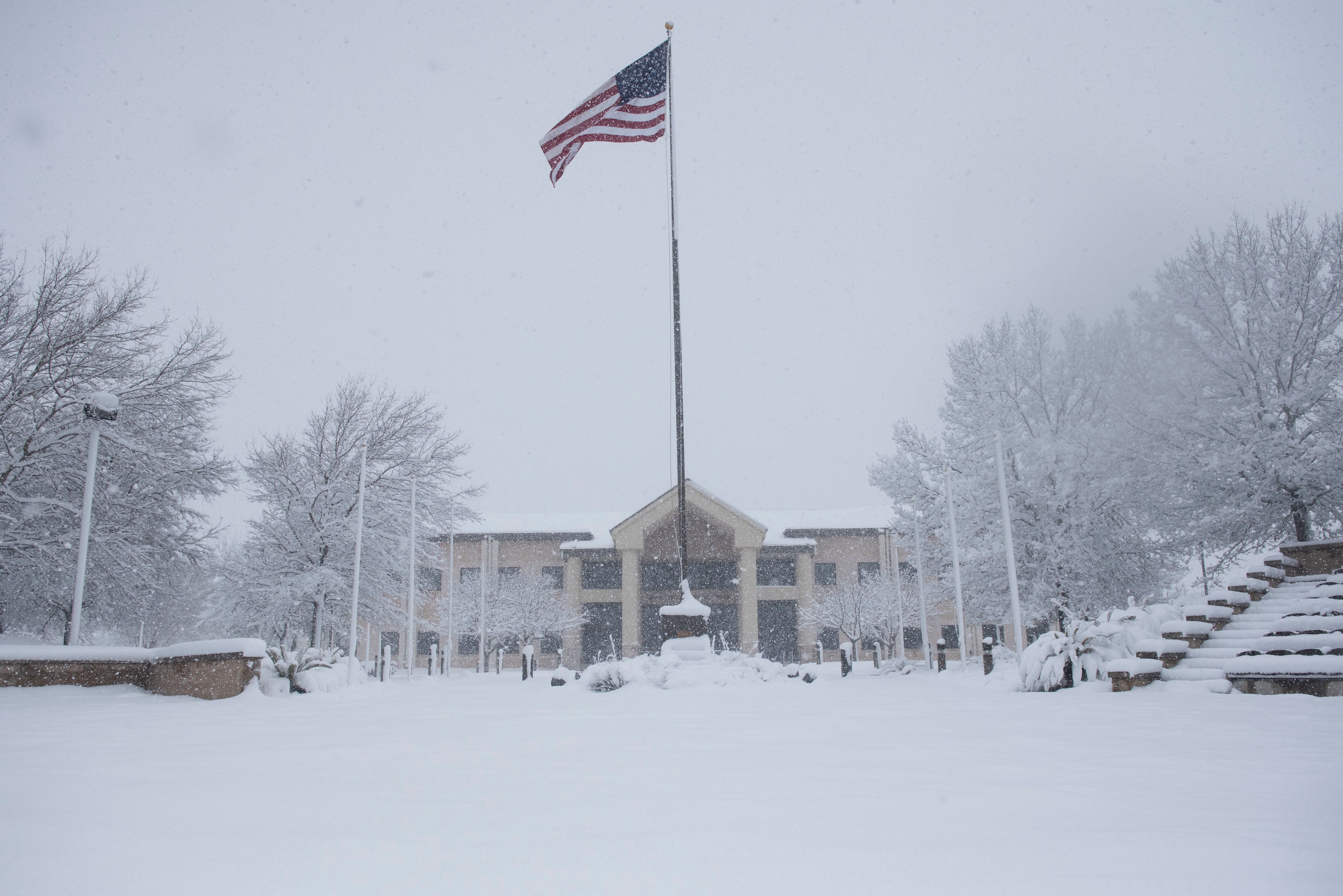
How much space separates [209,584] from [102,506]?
29.5 meters

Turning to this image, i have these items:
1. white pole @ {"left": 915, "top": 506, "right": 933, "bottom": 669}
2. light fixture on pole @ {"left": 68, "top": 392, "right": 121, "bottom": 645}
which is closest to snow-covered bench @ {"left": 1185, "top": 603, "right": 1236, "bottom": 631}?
white pole @ {"left": 915, "top": 506, "right": 933, "bottom": 669}

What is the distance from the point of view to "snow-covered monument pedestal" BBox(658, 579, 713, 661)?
49.2 ft

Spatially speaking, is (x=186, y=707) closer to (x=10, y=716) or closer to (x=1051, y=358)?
(x=10, y=716)

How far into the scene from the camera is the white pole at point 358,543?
2073cm

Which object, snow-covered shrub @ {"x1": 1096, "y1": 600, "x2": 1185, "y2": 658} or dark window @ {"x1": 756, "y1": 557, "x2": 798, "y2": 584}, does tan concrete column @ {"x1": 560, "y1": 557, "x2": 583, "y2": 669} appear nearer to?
dark window @ {"x1": 756, "y1": 557, "x2": 798, "y2": 584}

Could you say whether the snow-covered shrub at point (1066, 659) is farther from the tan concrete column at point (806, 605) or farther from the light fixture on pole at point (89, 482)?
the tan concrete column at point (806, 605)

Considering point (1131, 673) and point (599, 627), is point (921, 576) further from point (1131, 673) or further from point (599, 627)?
point (599, 627)

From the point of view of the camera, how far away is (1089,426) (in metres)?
20.6

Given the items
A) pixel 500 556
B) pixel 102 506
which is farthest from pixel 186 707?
pixel 500 556

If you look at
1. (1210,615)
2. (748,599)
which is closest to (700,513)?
(748,599)

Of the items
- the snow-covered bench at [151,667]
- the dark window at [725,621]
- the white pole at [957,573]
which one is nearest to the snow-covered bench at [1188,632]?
the white pole at [957,573]

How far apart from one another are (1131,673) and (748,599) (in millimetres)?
28547

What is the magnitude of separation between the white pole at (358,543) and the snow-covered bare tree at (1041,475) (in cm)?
1630

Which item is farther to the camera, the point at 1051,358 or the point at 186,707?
the point at 1051,358
